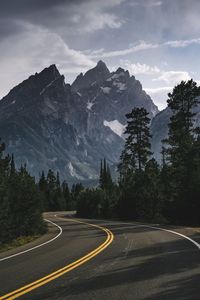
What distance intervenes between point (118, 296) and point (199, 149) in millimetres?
33588

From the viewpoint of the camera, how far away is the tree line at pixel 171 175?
37.4m

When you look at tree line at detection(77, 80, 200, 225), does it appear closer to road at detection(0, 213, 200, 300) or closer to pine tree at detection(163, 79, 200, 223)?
pine tree at detection(163, 79, 200, 223)

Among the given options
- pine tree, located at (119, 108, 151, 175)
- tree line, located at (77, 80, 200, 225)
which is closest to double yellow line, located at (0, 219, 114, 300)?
tree line, located at (77, 80, 200, 225)

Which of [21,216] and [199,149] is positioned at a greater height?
[199,149]

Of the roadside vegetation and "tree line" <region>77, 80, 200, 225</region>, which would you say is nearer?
the roadside vegetation

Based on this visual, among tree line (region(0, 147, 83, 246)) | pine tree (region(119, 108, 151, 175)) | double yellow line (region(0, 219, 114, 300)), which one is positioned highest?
pine tree (region(119, 108, 151, 175))

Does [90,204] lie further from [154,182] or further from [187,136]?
[187,136]

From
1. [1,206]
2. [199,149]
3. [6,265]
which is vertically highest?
[199,149]

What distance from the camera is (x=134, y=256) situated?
15.3 metres

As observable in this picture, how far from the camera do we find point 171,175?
1837 inches

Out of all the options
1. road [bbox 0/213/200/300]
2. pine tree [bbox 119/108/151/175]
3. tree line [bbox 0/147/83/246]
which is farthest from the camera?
pine tree [bbox 119/108/151/175]

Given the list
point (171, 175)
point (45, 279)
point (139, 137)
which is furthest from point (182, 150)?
point (45, 279)

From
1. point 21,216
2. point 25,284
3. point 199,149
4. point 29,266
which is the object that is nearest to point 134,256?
point 29,266

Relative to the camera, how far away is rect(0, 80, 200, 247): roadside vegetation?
3047cm
